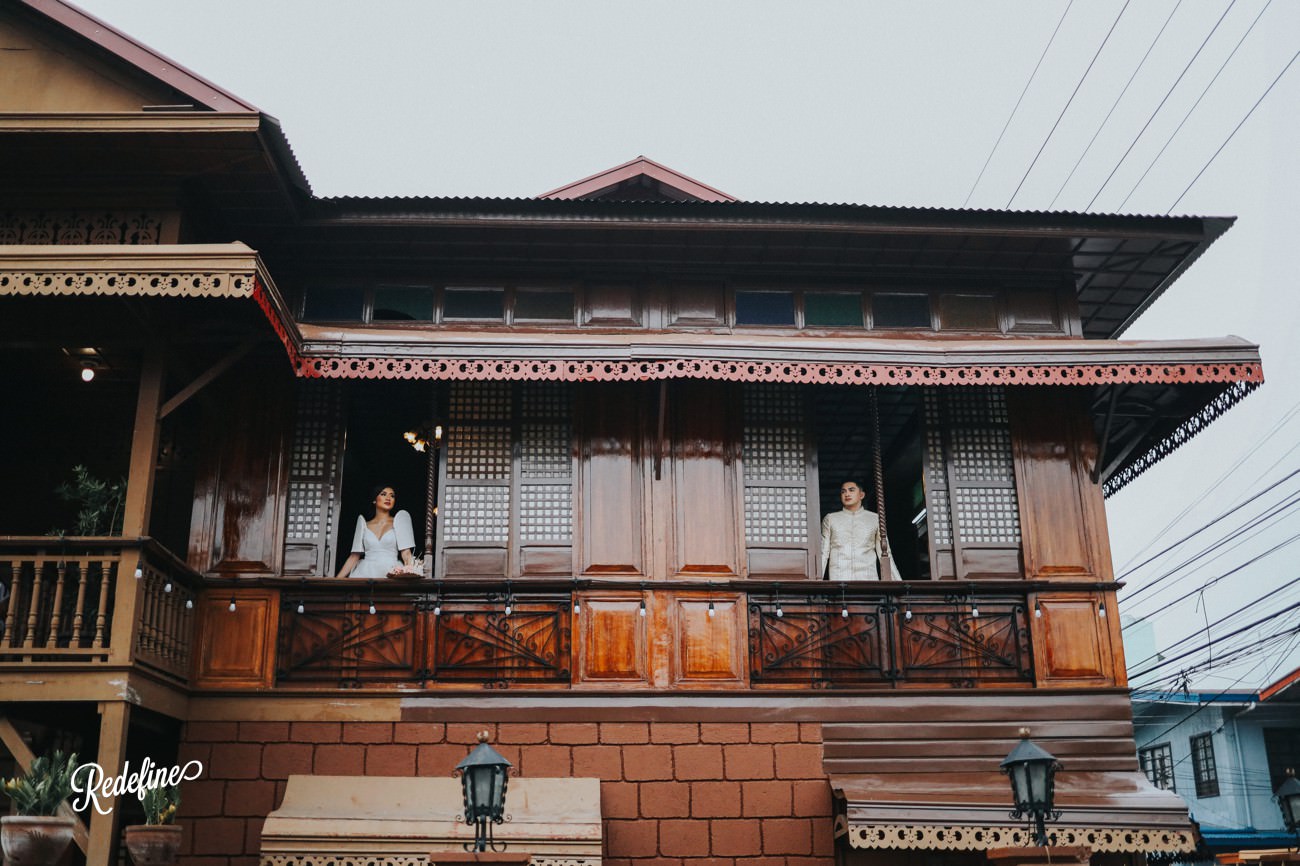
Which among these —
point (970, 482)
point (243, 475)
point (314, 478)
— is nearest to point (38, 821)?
point (243, 475)

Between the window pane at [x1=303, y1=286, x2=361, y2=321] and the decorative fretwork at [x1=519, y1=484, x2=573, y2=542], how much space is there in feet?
8.10

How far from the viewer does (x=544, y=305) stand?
11.7 meters

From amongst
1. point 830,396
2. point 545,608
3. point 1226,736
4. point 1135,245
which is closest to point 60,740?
point 545,608

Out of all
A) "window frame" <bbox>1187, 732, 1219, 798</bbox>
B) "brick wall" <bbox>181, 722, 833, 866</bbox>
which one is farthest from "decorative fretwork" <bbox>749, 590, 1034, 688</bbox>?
"window frame" <bbox>1187, 732, 1219, 798</bbox>

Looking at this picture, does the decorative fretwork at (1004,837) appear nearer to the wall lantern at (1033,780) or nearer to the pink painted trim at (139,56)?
the wall lantern at (1033,780)

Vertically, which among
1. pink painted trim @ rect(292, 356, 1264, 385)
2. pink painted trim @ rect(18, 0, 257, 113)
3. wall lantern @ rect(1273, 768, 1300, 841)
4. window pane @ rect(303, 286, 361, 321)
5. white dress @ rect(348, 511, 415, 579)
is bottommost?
wall lantern @ rect(1273, 768, 1300, 841)

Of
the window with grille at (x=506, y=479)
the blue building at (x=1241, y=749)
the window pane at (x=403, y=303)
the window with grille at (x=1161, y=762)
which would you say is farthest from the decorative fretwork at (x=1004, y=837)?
the window with grille at (x=1161, y=762)

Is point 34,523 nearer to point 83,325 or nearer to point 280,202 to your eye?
point 83,325

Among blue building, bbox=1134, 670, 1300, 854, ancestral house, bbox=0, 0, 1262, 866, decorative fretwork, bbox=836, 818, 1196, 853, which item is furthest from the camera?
blue building, bbox=1134, 670, 1300, 854

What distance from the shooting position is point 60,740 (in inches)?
442

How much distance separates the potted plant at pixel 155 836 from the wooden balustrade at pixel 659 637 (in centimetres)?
182

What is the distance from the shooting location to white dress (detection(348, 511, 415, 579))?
429 inches

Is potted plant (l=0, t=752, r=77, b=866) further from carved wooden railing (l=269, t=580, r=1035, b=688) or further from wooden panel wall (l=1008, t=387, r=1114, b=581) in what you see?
wooden panel wall (l=1008, t=387, r=1114, b=581)

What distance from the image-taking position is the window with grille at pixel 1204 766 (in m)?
26.9
